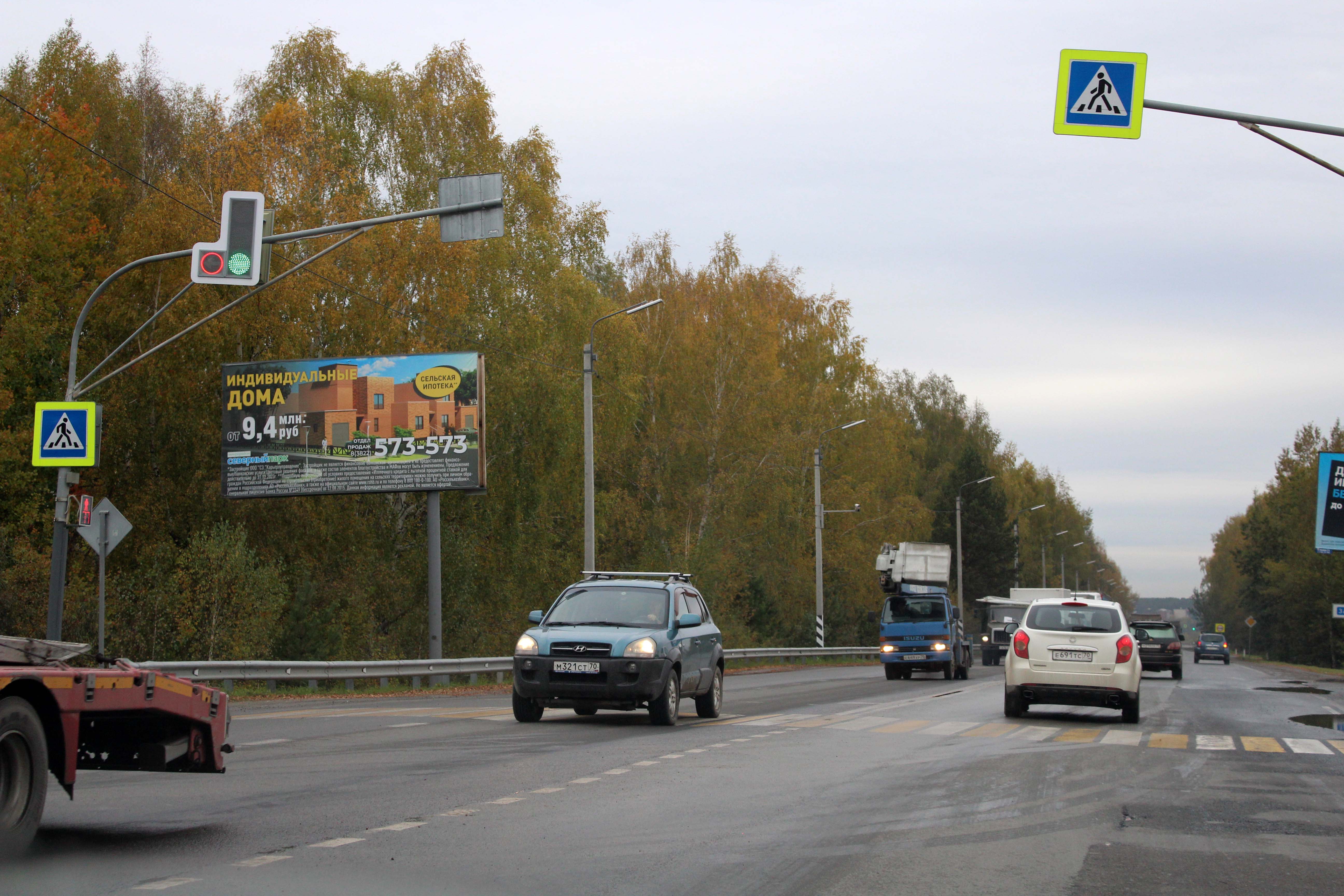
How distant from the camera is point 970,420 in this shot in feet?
348

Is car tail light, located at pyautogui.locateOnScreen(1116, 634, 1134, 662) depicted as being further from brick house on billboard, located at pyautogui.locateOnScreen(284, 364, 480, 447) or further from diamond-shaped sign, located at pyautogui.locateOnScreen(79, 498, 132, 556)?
brick house on billboard, located at pyautogui.locateOnScreen(284, 364, 480, 447)

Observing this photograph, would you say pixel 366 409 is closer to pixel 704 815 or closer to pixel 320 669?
pixel 320 669

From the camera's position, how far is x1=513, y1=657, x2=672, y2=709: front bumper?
50.1 ft

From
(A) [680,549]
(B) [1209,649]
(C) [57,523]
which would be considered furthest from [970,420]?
(C) [57,523]

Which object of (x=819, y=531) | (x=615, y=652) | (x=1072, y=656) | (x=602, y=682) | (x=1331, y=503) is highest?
(x=1331, y=503)

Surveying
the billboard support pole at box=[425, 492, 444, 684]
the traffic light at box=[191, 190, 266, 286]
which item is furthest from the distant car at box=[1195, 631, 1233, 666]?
the traffic light at box=[191, 190, 266, 286]

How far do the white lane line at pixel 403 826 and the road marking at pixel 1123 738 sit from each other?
8.94m

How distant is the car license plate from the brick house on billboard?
49.7ft

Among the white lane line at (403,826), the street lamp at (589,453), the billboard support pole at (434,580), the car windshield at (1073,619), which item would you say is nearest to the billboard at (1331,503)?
the street lamp at (589,453)

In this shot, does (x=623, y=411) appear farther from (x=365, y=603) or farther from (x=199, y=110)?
(x=199, y=110)

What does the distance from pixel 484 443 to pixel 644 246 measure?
3152 cm

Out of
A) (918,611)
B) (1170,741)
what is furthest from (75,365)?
(918,611)

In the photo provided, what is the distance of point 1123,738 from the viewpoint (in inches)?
624

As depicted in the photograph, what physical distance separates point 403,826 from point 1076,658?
11685 mm
